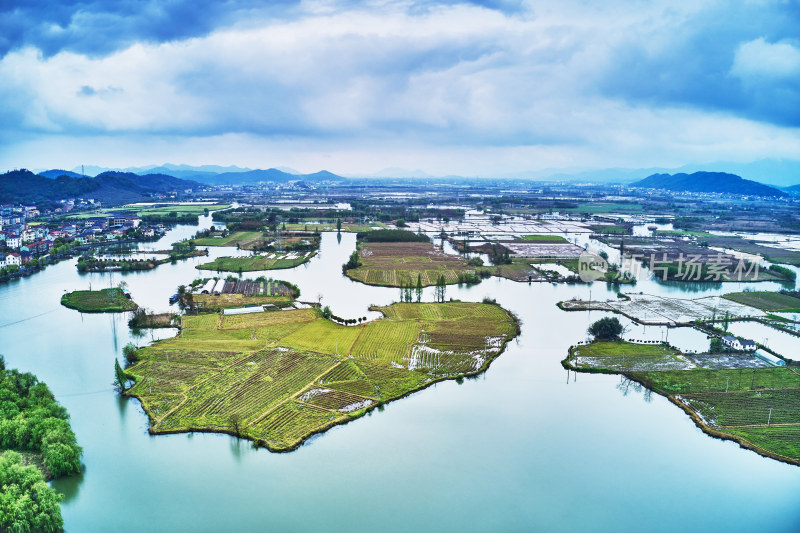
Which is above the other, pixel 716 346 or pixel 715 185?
pixel 715 185

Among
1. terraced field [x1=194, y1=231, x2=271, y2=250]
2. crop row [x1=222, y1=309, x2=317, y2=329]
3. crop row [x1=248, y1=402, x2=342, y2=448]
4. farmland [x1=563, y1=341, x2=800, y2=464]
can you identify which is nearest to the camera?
crop row [x1=248, y1=402, x2=342, y2=448]

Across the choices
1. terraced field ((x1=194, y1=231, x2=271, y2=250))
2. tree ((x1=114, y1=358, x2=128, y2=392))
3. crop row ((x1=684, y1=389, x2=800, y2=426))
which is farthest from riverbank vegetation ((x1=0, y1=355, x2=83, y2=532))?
terraced field ((x1=194, y1=231, x2=271, y2=250))

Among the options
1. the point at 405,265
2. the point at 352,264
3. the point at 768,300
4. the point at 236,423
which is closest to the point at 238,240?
the point at 352,264

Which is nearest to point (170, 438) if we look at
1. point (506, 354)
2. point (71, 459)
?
point (71, 459)

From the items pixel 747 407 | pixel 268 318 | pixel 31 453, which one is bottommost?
pixel 31 453

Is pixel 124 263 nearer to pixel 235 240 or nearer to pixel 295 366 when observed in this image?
pixel 235 240

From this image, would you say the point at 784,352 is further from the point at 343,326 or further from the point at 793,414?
the point at 343,326

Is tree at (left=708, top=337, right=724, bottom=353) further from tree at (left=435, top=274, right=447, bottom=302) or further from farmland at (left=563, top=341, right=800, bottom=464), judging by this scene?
tree at (left=435, top=274, right=447, bottom=302)
